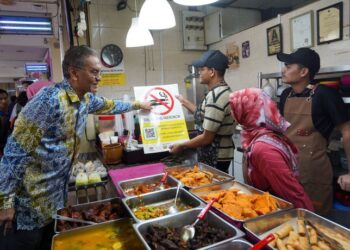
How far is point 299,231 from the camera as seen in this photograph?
1089 millimetres

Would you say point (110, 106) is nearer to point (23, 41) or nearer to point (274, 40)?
point (274, 40)

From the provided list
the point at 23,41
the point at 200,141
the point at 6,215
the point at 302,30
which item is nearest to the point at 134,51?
the point at 302,30

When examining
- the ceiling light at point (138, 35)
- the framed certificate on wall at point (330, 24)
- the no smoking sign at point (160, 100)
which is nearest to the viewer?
the no smoking sign at point (160, 100)

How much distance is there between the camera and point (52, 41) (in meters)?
6.01

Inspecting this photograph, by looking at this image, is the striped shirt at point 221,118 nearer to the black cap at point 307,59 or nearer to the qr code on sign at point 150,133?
the qr code on sign at point 150,133

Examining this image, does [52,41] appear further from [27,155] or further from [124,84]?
[27,155]

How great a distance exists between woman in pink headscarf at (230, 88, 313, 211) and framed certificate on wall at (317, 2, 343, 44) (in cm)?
185

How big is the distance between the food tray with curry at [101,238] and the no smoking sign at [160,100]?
1.11m

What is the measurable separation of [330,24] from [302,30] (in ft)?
1.13

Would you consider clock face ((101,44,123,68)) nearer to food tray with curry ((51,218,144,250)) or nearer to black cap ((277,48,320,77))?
black cap ((277,48,320,77))

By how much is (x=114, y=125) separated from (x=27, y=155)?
141 cm

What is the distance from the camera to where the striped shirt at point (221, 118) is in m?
1.99

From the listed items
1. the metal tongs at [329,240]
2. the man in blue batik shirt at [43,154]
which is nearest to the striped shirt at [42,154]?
the man in blue batik shirt at [43,154]

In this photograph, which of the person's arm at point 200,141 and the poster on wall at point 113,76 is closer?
the person's arm at point 200,141
